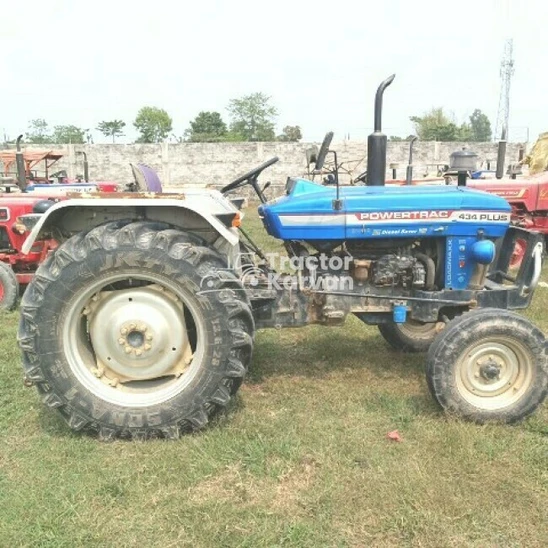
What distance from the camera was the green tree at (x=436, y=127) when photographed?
40344 mm

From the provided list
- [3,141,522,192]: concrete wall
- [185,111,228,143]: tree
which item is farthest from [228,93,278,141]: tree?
[3,141,522,192]: concrete wall

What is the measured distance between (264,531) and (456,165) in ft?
10.0

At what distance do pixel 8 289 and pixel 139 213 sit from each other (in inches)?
134

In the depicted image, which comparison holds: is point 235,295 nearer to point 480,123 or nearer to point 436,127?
point 436,127

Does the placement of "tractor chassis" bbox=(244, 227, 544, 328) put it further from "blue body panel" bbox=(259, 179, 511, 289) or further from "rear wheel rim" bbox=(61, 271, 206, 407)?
"rear wheel rim" bbox=(61, 271, 206, 407)

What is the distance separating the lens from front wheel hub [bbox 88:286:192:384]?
2922 mm

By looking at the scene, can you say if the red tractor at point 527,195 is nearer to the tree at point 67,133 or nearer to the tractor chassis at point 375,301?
the tractor chassis at point 375,301

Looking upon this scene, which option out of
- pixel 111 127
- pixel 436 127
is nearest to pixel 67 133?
pixel 111 127

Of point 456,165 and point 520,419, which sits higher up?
point 456,165

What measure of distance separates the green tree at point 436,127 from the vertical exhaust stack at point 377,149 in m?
32.6

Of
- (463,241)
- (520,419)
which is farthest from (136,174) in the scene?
(520,419)

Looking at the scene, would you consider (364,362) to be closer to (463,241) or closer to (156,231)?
(463,241)

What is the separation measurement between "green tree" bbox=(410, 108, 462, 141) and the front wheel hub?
3366 cm

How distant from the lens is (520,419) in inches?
119
